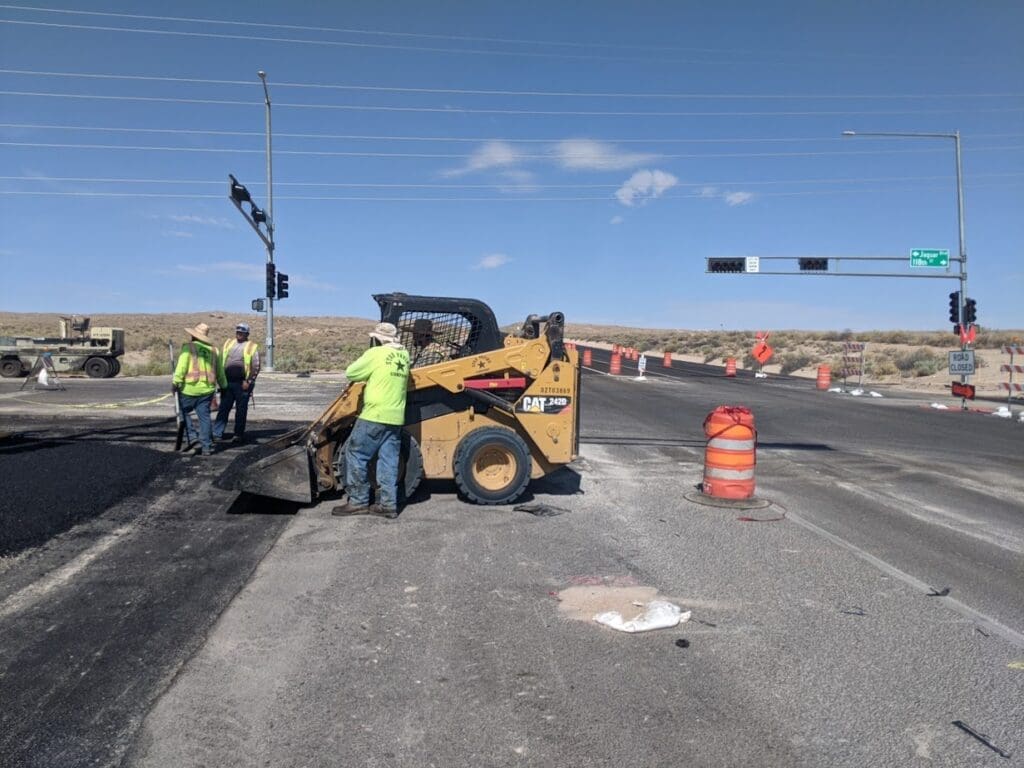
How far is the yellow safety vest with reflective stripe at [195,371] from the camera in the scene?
10.6m

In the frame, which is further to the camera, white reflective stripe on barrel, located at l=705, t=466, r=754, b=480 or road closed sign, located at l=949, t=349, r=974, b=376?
road closed sign, located at l=949, t=349, r=974, b=376

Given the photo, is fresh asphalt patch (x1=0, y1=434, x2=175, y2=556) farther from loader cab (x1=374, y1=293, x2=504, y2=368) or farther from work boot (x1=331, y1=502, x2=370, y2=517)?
loader cab (x1=374, y1=293, x2=504, y2=368)

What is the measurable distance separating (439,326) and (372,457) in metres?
2.00

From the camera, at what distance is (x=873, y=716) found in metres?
3.98

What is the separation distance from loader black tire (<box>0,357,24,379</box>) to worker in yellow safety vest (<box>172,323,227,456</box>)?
75.8 ft

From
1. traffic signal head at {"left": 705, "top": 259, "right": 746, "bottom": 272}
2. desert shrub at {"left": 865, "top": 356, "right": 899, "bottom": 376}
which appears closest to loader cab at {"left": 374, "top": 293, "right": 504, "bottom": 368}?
traffic signal head at {"left": 705, "top": 259, "right": 746, "bottom": 272}

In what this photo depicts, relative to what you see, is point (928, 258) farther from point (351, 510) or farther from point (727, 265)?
point (351, 510)

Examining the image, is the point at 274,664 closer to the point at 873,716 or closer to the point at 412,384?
the point at 873,716

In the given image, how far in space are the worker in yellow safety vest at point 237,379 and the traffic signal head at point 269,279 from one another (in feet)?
64.8

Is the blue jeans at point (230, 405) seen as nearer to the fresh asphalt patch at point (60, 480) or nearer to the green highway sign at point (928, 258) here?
the fresh asphalt patch at point (60, 480)

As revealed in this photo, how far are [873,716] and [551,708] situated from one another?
155cm

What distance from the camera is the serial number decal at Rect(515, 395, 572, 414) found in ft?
28.5

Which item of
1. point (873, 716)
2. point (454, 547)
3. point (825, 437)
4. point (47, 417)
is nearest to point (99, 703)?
point (454, 547)

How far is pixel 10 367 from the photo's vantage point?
29734 mm
